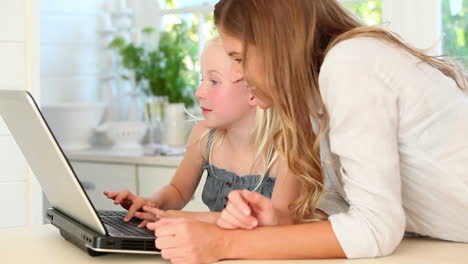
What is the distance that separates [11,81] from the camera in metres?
2.68

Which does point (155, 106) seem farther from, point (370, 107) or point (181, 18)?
point (370, 107)

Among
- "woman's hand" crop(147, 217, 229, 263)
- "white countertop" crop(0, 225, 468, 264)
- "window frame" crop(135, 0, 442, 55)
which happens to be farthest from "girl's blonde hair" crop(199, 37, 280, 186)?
"window frame" crop(135, 0, 442, 55)

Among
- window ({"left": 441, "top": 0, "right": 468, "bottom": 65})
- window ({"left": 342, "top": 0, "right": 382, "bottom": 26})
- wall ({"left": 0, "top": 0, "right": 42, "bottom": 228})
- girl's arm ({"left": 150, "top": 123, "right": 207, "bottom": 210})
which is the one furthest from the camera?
window ({"left": 342, "top": 0, "right": 382, "bottom": 26})

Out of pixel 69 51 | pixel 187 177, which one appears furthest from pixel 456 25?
pixel 69 51

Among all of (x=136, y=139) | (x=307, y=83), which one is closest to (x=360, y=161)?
(x=307, y=83)

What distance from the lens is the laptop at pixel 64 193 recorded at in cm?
117

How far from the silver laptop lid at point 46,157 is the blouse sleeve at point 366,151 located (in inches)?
15.7

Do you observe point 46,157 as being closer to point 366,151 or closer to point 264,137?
point 366,151

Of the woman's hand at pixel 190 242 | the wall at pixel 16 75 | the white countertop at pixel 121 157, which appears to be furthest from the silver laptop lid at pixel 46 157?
the white countertop at pixel 121 157

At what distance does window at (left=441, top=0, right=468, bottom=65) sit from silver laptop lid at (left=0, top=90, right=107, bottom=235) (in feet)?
5.34

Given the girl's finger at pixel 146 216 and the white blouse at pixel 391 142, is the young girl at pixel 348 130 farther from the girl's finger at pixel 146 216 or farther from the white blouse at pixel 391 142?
the girl's finger at pixel 146 216

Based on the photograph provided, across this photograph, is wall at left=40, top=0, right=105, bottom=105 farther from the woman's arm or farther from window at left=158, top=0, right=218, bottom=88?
the woman's arm

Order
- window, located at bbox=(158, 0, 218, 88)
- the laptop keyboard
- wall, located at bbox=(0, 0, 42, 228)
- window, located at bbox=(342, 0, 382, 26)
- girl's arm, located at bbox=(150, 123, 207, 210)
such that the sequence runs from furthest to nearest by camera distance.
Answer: window, located at bbox=(158, 0, 218, 88) < window, located at bbox=(342, 0, 382, 26) < wall, located at bbox=(0, 0, 42, 228) < girl's arm, located at bbox=(150, 123, 207, 210) < the laptop keyboard

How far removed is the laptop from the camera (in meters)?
1.17
